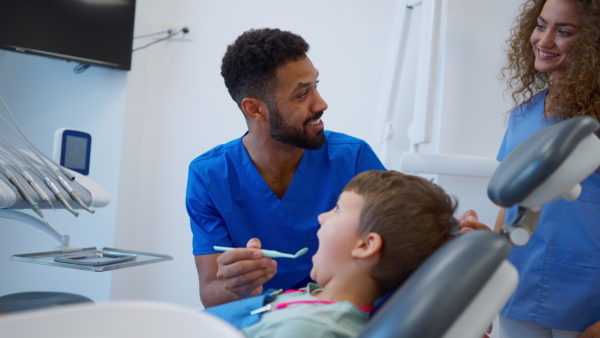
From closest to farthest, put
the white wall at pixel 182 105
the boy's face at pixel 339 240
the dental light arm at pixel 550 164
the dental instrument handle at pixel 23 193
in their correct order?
the dental light arm at pixel 550 164, the boy's face at pixel 339 240, the dental instrument handle at pixel 23 193, the white wall at pixel 182 105

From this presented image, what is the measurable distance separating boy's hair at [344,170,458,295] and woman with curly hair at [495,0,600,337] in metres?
0.50

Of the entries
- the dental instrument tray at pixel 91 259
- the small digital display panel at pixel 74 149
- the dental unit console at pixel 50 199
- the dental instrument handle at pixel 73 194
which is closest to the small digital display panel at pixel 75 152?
the small digital display panel at pixel 74 149

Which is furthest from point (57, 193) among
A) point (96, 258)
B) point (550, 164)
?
point (550, 164)

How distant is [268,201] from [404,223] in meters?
0.64

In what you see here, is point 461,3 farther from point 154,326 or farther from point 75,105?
point 154,326

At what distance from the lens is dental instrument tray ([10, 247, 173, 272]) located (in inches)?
52.7

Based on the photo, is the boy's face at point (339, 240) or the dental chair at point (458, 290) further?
the boy's face at point (339, 240)

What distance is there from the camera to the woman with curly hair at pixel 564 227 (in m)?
1.38

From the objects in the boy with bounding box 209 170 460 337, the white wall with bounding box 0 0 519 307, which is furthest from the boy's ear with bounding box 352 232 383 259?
the white wall with bounding box 0 0 519 307

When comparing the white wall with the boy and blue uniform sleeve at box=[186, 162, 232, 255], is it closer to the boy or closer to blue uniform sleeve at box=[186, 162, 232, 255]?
blue uniform sleeve at box=[186, 162, 232, 255]

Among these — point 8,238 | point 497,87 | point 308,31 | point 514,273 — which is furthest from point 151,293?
point 514,273

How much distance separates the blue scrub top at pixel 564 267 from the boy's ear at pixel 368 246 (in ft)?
2.05

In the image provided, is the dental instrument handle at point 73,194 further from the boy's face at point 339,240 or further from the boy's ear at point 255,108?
the boy's face at point 339,240

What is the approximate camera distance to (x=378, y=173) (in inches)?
44.1
